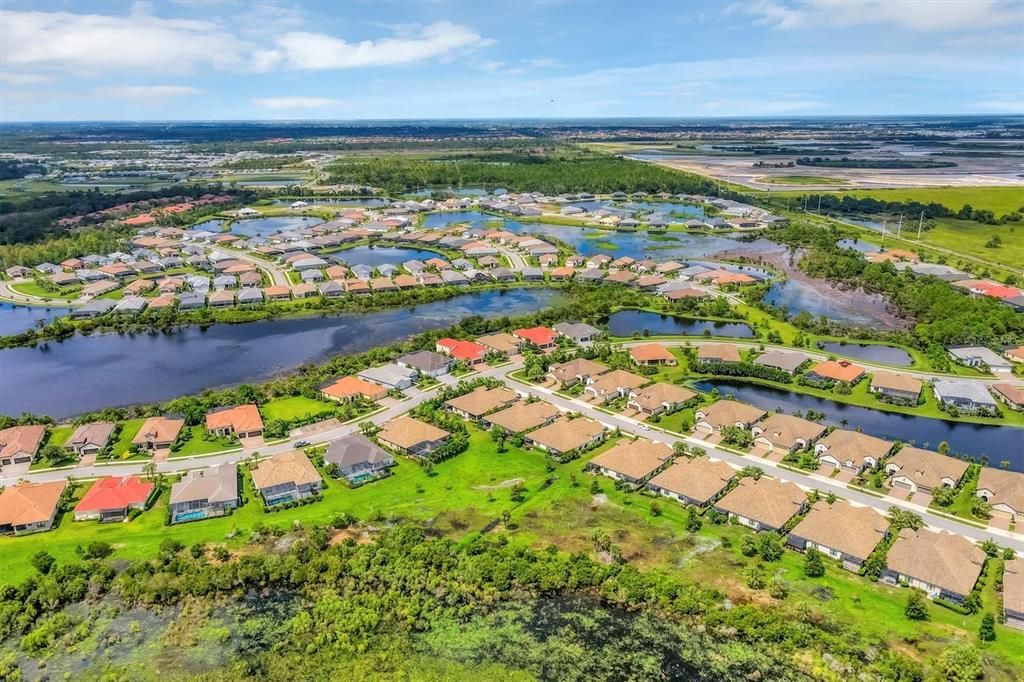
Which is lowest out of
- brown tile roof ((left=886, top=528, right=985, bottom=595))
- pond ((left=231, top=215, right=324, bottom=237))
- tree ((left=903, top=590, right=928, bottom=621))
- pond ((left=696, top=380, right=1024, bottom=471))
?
tree ((left=903, top=590, right=928, bottom=621))

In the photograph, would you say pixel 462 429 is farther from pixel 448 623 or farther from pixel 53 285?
pixel 53 285

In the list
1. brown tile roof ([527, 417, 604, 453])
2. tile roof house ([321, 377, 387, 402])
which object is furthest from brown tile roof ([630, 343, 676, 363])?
tile roof house ([321, 377, 387, 402])

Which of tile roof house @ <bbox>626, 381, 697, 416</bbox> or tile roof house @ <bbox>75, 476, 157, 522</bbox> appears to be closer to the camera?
tile roof house @ <bbox>75, 476, 157, 522</bbox>

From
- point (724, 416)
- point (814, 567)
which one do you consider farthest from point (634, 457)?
point (814, 567)

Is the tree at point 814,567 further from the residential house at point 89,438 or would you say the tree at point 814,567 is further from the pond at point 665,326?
the residential house at point 89,438

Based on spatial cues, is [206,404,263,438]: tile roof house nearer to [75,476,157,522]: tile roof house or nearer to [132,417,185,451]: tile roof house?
[132,417,185,451]: tile roof house

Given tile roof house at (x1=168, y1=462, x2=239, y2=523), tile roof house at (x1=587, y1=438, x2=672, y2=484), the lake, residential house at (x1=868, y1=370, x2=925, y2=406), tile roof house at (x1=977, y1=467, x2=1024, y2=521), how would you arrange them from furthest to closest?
1. the lake
2. residential house at (x1=868, y1=370, x2=925, y2=406)
3. tile roof house at (x1=587, y1=438, x2=672, y2=484)
4. tile roof house at (x1=168, y1=462, x2=239, y2=523)
5. tile roof house at (x1=977, y1=467, x2=1024, y2=521)
